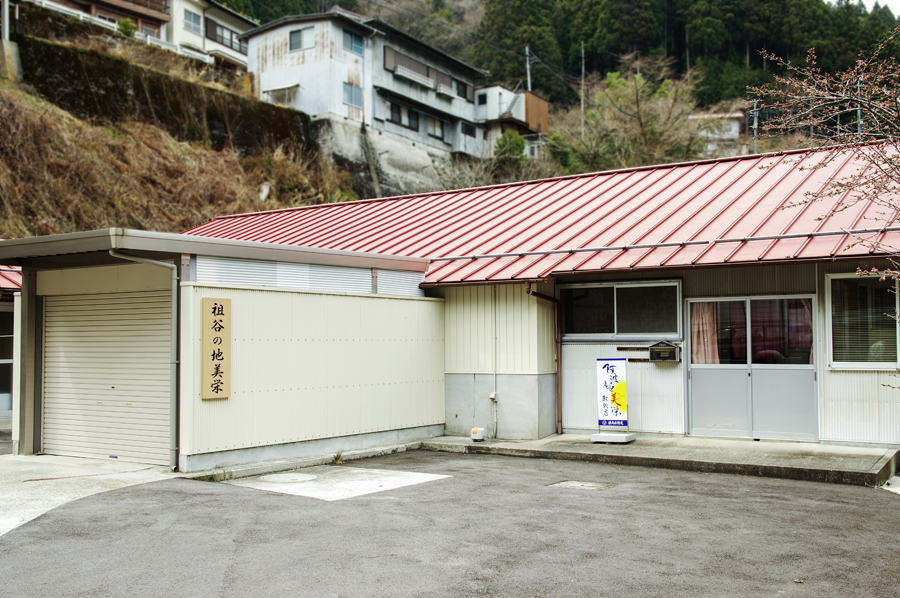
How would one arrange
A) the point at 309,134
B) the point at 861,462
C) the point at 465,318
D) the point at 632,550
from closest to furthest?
the point at 632,550
the point at 861,462
the point at 465,318
the point at 309,134

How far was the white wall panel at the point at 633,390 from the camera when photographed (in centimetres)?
1243

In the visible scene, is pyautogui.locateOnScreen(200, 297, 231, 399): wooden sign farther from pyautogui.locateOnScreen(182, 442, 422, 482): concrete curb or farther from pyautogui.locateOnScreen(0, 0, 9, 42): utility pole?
pyautogui.locateOnScreen(0, 0, 9, 42): utility pole

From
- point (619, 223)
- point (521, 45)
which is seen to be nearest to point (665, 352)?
point (619, 223)

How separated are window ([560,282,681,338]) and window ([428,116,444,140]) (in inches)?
1364

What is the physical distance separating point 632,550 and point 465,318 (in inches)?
301

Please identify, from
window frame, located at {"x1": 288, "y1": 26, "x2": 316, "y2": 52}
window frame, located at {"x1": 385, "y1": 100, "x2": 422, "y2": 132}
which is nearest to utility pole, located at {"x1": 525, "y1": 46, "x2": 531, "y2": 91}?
window frame, located at {"x1": 385, "y1": 100, "x2": 422, "y2": 132}

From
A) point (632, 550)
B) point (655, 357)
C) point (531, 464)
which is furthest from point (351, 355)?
point (632, 550)

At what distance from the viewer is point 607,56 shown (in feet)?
171

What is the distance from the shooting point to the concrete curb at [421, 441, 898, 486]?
→ 362 inches

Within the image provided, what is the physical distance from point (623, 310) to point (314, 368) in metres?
5.34

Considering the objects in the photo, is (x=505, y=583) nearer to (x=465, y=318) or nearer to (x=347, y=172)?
(x=465, y=318)

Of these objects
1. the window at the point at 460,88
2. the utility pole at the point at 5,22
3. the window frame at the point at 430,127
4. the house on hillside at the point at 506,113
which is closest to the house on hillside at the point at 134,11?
the utility pole at the point at 5,22

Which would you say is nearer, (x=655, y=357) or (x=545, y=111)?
(x=655, y=357)

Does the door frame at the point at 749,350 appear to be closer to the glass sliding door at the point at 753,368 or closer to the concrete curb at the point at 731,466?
the glass sliding door at the point at 753,368
